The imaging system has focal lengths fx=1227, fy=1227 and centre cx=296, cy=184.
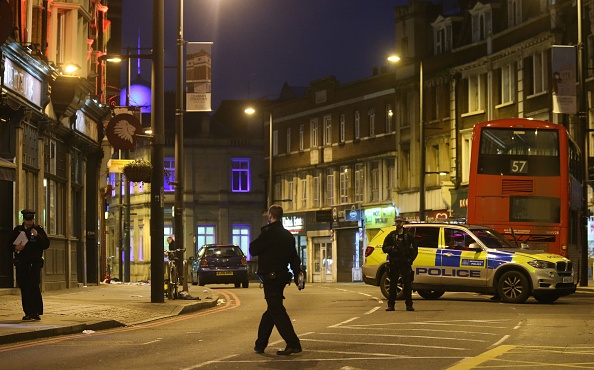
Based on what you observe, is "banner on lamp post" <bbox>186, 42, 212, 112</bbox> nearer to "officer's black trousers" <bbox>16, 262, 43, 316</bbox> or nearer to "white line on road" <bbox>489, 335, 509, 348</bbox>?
"officer's black trousers" <bbox>16, 262, 43, 316</bbox>

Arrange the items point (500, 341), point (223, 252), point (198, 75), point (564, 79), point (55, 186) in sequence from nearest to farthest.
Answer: point (500, 341)
point (198, 75)
point (55, 186)
point (564, 79)
point (223, 252)

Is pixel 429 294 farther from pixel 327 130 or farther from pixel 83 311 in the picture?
pixel 327 130

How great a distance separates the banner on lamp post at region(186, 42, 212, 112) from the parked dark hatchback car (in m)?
12.4

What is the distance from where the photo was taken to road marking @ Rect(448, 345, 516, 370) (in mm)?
12750

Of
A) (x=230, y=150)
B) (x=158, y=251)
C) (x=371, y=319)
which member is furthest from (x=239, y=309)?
(x=230, y=150)

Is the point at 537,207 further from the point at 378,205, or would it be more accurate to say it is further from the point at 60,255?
the point at 378,205

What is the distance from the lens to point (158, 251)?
25.1m

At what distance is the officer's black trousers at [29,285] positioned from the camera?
1922 centimetres

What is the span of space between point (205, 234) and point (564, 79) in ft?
159

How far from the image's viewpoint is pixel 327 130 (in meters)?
69.1

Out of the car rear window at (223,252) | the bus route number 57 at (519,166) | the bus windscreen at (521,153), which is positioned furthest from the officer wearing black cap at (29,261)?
the car rear window at (223,252)

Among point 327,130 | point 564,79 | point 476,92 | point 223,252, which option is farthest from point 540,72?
point 327,130

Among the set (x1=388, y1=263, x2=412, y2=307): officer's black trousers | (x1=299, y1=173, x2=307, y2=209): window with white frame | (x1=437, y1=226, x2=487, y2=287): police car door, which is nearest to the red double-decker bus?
(x1=437, y1=226, x2=487, y2=287): police car door

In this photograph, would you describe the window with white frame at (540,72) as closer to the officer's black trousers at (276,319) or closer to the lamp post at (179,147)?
the lamp post at (179,147)
